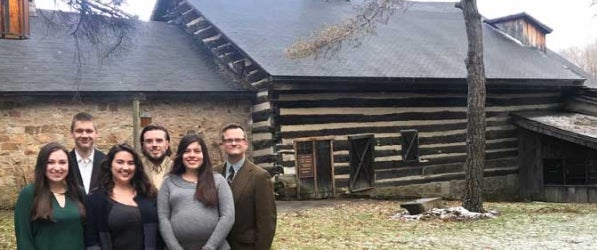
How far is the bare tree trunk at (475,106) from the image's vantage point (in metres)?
11.0

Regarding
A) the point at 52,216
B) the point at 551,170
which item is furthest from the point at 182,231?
the point at 551,170

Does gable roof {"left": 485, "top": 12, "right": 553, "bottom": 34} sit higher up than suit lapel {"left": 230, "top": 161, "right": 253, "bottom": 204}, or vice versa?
gable roof {"left": 485, "top": 12, "right": 553, "bottom": 34}

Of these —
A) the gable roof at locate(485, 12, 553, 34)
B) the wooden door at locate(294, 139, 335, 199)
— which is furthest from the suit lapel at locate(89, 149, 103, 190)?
the gable roof at locate(485, 12, 553, 34)

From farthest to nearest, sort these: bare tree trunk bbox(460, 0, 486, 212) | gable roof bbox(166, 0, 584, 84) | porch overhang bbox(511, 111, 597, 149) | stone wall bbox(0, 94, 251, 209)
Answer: porch overhang bbox(511, 111, 597, 149) < gable roof bbox(166, 0, 584, 84) < stone wall bbox(0, 94, 251, 209) < bare tree trunk bbox(460, 0, 486, 212)

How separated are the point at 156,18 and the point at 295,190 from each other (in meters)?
8.61

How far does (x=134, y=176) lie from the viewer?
3.97m

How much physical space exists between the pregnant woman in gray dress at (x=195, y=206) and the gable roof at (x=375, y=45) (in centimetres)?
935

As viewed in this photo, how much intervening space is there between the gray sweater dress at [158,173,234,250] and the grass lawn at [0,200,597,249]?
4131 mm

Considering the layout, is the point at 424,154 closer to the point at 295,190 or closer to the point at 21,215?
the point at 295,190

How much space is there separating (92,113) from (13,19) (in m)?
6.93

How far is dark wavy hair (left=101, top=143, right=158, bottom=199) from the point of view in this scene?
12.9ft

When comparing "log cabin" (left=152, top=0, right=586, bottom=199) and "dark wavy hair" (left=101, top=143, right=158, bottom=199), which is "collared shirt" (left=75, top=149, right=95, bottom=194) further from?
"log cabin" (left=152, top=0, right=586, bottom=199)

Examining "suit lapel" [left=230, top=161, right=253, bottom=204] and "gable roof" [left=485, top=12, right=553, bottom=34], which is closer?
"suit lapel" [left=230, top=161, right=253, bottom=204]

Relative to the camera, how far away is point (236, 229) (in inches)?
164
